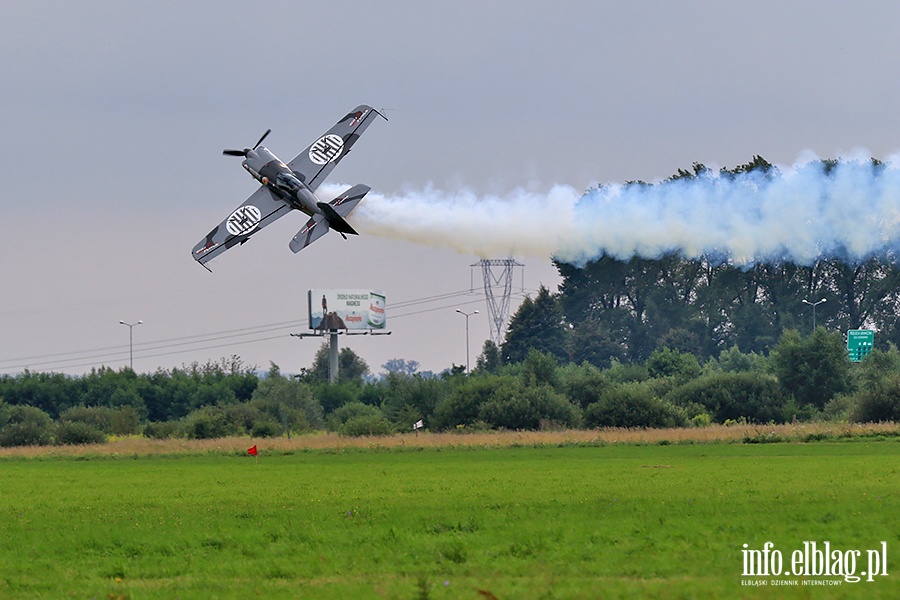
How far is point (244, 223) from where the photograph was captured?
207 feet

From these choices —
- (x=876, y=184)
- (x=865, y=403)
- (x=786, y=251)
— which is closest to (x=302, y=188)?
(x=865, y=403)

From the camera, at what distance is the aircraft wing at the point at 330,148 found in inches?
2539

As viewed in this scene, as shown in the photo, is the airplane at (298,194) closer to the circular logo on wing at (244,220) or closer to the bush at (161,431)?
the circular logo on wing at (244,220)

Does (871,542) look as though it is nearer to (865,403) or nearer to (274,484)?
(274,484)

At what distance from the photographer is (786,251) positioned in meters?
116

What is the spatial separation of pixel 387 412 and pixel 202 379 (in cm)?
4318

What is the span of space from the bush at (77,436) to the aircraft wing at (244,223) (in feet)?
131

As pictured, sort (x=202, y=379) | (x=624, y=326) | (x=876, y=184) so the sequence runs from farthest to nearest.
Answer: (x=624, y=326) → (x=202, y=379) → (x=876, y=184)

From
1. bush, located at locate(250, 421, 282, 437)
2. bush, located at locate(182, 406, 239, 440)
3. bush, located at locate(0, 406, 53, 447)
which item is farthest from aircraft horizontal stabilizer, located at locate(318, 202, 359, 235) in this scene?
bush, located at locate(0, 406, 53, 447)

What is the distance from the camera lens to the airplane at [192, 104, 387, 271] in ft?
195

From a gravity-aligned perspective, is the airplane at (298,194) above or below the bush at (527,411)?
above

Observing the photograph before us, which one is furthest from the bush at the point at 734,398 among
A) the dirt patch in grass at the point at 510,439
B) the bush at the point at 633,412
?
the dirt patch in grass at the point at 510,439

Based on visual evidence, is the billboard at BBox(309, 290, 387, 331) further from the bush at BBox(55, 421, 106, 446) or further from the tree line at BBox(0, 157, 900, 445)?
the bush at BBox(55, 421, 106, 446)

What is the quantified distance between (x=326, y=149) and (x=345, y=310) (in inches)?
3980
